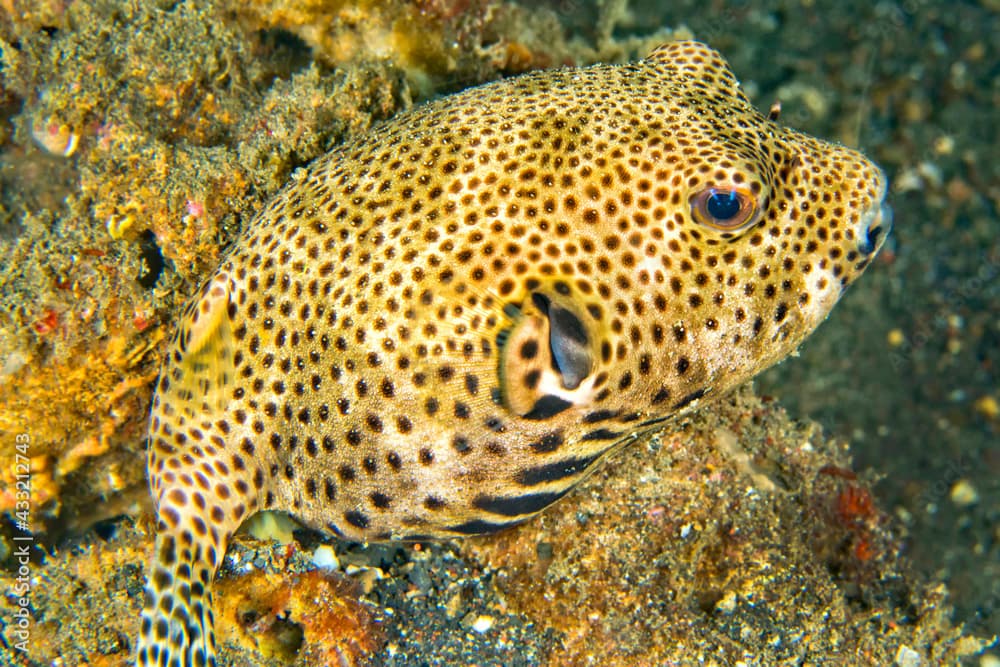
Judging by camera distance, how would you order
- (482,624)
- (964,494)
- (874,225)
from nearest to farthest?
(874,225), (482,624), (964,494)

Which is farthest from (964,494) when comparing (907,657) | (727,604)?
(727,604)

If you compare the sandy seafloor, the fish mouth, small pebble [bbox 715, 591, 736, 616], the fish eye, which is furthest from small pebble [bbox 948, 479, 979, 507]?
the fish eye

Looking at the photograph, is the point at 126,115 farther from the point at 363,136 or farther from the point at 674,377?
the point at 674,377

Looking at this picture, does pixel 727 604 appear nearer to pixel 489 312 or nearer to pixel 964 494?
pixel 489 312

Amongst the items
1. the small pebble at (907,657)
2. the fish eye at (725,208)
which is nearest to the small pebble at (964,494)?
the small pebble at (907,657)

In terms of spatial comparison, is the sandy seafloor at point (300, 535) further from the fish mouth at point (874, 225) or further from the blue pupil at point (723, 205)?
the blue pupil at point (723, 205)

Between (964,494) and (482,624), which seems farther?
(964,494)

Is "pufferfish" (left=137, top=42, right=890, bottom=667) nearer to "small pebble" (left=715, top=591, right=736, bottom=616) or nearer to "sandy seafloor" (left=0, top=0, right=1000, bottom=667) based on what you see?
"sandy seafloor" (left=0, top=0, right=1000, bottom=667)

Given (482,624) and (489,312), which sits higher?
(489,312)
